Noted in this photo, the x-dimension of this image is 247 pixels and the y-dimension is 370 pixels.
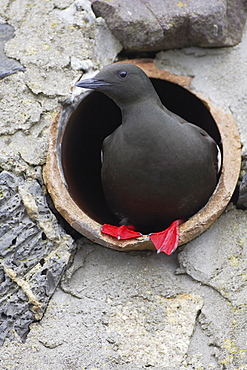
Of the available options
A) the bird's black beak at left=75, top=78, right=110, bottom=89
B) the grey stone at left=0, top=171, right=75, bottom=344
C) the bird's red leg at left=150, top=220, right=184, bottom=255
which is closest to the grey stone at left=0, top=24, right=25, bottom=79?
the bird's black beak at left=75, top=78, right=110, bottom=89

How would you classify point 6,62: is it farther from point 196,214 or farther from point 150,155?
point 196,214

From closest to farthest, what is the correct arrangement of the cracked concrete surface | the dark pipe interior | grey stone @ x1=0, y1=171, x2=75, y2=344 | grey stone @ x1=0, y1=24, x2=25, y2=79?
the cracked concrete surface, grey stone @ x1=0, y1=171, x2=75, y2=344, grey stone @ x1=0, y1=24, x2=25, y2=79, the dark pipe interior

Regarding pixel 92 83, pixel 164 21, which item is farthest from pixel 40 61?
pixel 164 21

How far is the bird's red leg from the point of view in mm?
2863

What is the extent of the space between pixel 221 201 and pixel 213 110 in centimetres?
64

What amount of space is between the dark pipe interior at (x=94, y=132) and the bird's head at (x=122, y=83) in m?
0.48

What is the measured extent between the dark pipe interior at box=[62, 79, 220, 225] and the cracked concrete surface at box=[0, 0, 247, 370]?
0.23m

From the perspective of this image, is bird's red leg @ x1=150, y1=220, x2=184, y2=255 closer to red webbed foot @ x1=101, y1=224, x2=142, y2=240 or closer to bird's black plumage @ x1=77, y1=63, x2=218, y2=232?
red webbed foot @ x1=101, y1=224, x2=142, y2=240

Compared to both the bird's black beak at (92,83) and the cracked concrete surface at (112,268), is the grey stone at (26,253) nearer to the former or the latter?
the cracked concrete surface at (112,268)

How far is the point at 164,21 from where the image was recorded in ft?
11.2

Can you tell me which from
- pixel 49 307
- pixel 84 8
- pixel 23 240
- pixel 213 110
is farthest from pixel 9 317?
pixel 84 8

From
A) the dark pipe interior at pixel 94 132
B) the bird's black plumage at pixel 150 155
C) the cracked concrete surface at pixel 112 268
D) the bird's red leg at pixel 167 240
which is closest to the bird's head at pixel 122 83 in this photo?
the bird's black plumage at pixel 150 155

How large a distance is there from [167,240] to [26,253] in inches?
29.9

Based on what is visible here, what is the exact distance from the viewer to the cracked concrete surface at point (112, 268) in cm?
260
